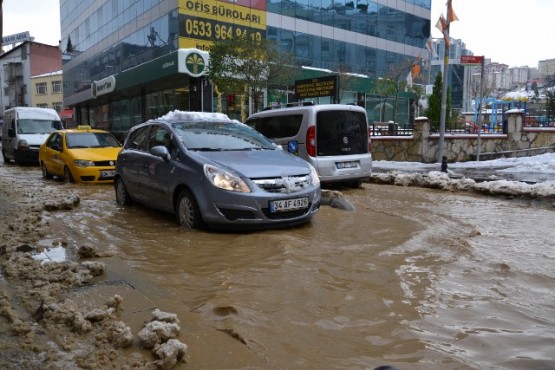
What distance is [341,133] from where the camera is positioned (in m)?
9.88

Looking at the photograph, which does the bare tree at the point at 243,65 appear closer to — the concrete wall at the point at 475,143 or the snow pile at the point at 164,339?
the concrete wall at the point at 475,143

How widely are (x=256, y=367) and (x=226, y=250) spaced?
2.44 m

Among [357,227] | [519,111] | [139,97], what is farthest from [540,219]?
[139,97]

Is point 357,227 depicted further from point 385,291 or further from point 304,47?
point 304,47

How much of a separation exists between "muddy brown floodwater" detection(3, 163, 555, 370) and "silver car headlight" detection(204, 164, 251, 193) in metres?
0.55

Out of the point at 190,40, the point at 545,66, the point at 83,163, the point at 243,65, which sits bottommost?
the point at 83,163

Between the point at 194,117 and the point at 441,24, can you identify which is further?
the point at 441,24

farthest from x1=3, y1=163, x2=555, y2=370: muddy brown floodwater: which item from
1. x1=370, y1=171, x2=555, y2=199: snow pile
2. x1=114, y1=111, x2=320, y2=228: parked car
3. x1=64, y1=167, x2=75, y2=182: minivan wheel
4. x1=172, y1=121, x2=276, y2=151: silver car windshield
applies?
x1=64, y1=167, x2=75, y2=182: minivan wheel

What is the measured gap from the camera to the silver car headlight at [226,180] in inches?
217

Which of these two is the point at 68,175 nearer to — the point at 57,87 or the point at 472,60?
the point at 472,60

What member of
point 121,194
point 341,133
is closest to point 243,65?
point 341,133

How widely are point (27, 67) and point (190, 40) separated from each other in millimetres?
52376

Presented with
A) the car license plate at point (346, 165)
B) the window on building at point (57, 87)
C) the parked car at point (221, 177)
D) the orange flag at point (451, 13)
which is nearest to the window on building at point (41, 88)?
the window on building at point (57, 87)

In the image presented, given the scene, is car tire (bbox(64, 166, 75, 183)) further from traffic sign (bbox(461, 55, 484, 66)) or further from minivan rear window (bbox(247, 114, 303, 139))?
traffic sign (bbox(461, 55, 484, 66))
